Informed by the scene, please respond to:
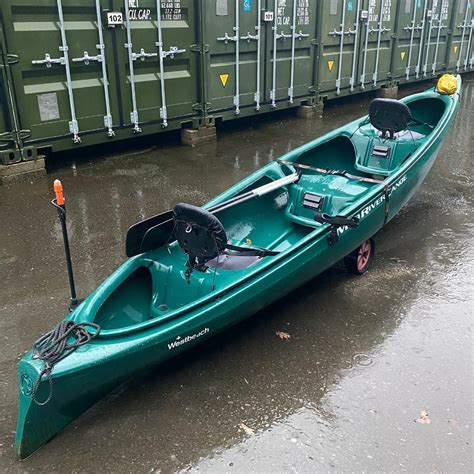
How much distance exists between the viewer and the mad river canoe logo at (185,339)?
323 centimetres

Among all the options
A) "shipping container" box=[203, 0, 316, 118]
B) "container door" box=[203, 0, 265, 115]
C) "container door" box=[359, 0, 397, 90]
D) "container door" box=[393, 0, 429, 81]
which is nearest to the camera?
"container door" box=[203, 0, 265, 115]

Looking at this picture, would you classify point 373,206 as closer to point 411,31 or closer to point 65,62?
point 65,62

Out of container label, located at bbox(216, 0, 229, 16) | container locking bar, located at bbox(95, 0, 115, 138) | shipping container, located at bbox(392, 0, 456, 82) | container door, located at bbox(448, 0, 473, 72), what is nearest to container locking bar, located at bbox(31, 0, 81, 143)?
container locking bar, located at bbox(95, 0, 115, 138)

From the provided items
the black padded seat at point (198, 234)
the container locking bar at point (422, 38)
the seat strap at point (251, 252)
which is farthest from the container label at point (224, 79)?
the container locking bar at point (422, 38)

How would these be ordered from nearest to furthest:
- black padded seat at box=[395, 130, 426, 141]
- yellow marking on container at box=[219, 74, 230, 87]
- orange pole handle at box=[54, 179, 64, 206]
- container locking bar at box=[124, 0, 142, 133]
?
orange pole handle at box=[54, 179, 64, 206] < black padded seat at box=[395, 130, 426, 141] < container locking bar at box=[124, 0, 142, 133] < yellow marking on container at box=[219, 74, 230, 87]

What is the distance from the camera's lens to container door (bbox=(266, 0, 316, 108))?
9.28 m

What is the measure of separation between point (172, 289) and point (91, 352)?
966 millimetres

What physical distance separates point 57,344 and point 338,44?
954 cm

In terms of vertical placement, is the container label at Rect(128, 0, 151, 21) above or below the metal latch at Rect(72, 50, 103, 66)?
above

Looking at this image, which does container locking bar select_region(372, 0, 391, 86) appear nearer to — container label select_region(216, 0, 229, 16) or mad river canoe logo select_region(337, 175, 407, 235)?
container label select_region(216, 0, 229, 16)

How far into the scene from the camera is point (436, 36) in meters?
13.7

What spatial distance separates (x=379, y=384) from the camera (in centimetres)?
356

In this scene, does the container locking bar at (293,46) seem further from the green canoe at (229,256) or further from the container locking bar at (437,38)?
the container locking bar at (437,38)

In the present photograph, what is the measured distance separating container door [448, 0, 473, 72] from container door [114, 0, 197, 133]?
9.32m
